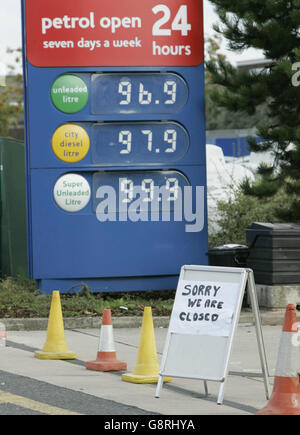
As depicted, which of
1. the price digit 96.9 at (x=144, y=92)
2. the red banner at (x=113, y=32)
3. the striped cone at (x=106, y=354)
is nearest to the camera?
the striped cone at (x=106, y=354)

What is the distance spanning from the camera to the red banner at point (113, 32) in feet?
43.2

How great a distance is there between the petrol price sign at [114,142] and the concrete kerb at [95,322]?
1125mm

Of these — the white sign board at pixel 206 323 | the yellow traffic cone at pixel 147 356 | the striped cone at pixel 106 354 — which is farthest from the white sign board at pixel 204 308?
the striped cone at pixel 106 354

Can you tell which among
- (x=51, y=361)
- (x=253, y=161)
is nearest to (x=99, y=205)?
(x=51, y=361)

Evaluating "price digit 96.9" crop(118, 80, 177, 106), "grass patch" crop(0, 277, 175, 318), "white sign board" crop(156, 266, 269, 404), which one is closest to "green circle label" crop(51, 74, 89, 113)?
"price digit 96.9" crop(118, 80, 177, 106)

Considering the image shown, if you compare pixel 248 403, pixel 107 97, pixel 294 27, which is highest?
pixel 294 27

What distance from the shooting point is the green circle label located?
13.2 meters

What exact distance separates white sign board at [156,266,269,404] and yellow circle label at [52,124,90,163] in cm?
521

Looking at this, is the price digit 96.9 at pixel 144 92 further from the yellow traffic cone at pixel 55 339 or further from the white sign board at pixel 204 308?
the white sign board at pixel 204 308

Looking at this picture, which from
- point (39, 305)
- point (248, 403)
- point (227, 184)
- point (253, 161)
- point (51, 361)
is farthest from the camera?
point (253, 161)

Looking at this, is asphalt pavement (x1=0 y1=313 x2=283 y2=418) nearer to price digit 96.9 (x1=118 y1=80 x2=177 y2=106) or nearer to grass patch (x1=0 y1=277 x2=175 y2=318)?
grass patch (x1=0 y1=277 x2=175 y2=318)

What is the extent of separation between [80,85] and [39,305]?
3036 mm

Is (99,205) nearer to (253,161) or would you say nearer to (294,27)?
(294,27)

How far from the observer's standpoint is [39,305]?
1270 centimetres
